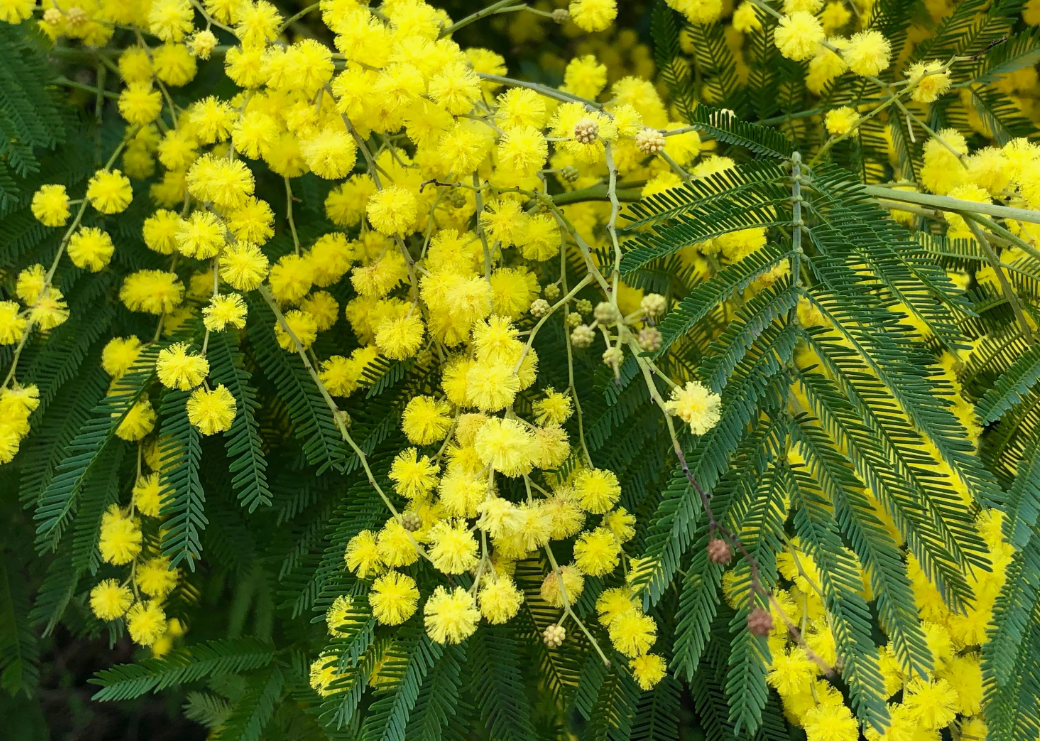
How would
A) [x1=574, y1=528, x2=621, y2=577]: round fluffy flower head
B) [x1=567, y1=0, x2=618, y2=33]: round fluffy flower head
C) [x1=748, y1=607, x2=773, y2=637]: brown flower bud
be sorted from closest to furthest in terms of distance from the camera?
[x1=748, y1=607, x2=773, y2=637]: brown flower bud → [x1=574, y1=528, x2=621, y2=577]: round fluffy flower head → [x1=567, y1=0, x2=618, y2=33]: round fluffy flower head

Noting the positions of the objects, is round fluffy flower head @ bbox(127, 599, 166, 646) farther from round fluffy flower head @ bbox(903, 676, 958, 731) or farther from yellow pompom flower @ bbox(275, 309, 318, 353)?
round fluffy flower head @ bbox(903, 676, 958, 731)

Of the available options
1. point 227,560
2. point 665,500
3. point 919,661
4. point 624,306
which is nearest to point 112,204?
point 227,560

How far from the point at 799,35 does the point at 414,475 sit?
919 millimetres

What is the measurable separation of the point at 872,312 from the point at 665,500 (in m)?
0.34

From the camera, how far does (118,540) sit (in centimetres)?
127

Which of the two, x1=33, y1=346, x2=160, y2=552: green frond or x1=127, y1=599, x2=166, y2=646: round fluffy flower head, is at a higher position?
x1=33, y1=346, x2=160, y2=552: green frond

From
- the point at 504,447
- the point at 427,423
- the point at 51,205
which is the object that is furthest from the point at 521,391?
the point at 51,205

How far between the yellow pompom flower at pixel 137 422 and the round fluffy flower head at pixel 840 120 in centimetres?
125

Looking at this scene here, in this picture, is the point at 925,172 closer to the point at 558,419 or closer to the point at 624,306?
the point at 624,306

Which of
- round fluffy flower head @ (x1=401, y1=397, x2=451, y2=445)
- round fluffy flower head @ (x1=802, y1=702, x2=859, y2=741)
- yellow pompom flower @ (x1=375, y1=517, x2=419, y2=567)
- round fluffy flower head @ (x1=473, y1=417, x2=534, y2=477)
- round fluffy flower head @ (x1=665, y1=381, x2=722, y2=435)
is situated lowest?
round fluffy flower head @ (x1=802, y1=702, x2=859, y2=741)

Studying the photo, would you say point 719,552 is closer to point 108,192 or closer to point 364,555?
point 364,555

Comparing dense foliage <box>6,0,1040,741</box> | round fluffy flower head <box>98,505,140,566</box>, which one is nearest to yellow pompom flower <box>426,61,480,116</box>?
dense foliage <box>6,0,1040,741</box>

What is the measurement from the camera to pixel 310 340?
1239mm

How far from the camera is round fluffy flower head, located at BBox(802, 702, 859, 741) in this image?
3.43 feet
